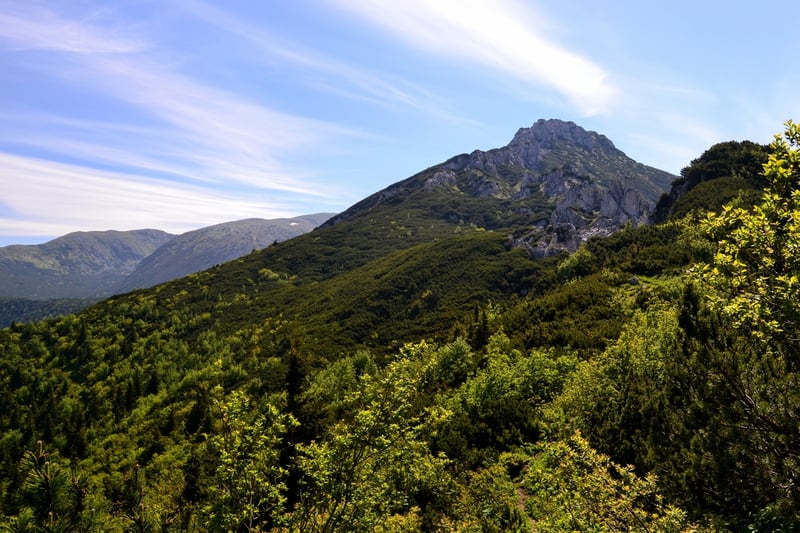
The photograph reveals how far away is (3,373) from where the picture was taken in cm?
13012

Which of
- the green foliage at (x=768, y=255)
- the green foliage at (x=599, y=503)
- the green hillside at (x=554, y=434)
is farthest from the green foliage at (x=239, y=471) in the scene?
the green foliage at (x=768, y=255)

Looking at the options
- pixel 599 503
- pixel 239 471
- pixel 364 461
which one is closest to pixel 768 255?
pixel 599 503

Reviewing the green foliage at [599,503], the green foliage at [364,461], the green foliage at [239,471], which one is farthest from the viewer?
the green foliage at [364,461]

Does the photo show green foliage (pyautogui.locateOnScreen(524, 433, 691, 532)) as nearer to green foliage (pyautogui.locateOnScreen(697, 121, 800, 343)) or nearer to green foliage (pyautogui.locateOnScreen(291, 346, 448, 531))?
green foliage (pyautogui.locateOnScreen(291, 346, 448, 531))

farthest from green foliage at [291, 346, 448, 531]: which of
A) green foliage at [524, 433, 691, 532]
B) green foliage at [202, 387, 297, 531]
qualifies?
green foliage at [524, 433, 691, 532]

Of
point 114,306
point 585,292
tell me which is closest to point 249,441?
point 585,292

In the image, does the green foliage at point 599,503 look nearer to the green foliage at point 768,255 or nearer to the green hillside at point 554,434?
the green hillside at point 554,434

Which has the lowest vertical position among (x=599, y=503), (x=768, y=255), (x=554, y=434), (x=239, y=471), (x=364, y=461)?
(x=554, y=434)

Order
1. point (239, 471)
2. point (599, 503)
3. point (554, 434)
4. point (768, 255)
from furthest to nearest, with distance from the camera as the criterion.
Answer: point (554, 434)
point (239, 471)
point (599, 503)
point (768, 255)

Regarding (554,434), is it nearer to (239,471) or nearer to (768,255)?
(768,255)

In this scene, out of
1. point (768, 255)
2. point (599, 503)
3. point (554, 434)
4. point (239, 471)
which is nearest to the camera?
point (768, 255)

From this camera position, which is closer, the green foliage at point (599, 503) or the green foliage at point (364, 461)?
the green foliage at point (599, 503)

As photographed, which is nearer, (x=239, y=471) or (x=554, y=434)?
(x=239, y=471)

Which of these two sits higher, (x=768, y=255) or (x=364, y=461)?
(x=768, y=255)
